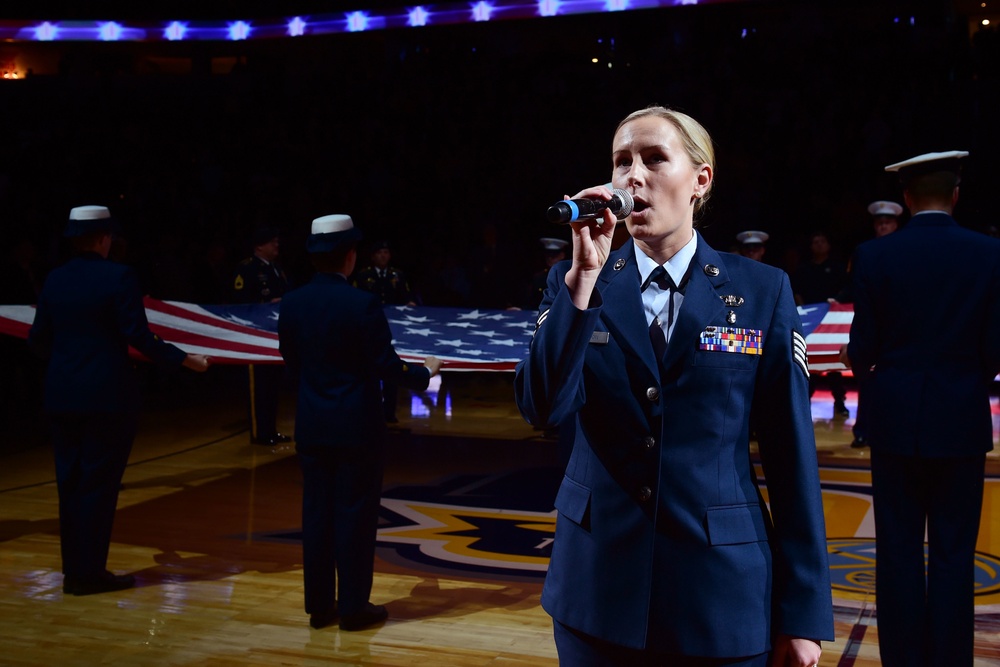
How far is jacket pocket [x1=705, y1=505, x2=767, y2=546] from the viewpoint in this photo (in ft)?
5.34

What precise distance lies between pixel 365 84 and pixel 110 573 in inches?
505

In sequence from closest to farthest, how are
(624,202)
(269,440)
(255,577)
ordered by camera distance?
(624,202)
(255,577)
(269,440)

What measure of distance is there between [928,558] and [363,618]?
77.8 inches

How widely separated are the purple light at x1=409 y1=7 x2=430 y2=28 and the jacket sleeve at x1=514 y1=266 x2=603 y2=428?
17423 mm

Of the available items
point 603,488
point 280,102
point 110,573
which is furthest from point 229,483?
point 280,102

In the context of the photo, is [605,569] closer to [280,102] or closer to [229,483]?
[229,483]

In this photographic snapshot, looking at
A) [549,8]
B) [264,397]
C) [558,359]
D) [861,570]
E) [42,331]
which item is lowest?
[861,570]

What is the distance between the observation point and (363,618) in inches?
156

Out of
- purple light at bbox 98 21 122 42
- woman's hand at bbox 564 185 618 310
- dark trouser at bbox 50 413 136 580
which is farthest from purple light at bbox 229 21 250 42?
woman's hand at bbox 564 185 618 310

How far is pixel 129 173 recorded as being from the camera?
15.6 metres

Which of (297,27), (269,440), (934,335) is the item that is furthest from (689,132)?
(297,27)

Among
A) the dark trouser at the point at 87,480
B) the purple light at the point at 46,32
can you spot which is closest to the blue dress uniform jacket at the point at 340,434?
the dark trouser at the point at 87,480

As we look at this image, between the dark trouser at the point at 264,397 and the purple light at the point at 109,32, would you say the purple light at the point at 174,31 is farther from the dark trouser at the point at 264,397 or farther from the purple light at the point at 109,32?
the dark trouser at the point at 264,397

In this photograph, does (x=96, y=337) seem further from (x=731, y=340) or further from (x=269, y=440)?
(x=269, y=440)
